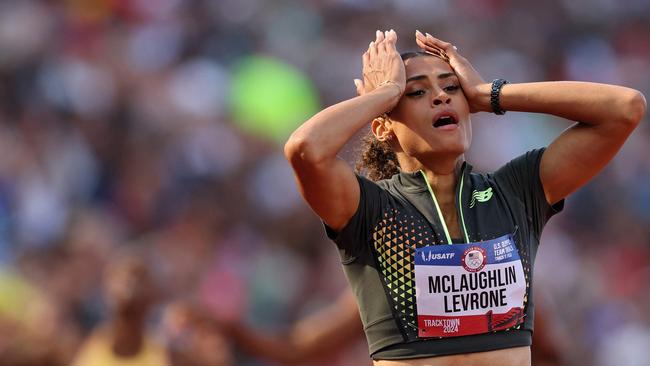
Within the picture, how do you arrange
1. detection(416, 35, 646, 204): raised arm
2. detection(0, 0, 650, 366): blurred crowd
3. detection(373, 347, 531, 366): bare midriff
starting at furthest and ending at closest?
detection(0, 0, 650, 366): blurred crowd
detection(416, 35, 646, 204): raised arm
detection(373, 347, 531, 366): bare midriff

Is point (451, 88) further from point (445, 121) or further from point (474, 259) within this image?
point (474, 259)

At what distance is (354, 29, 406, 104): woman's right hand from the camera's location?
3.84 meters

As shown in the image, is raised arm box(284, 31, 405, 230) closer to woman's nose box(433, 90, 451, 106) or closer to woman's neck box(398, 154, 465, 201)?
woman's nose box(433, 90, 451, 106)

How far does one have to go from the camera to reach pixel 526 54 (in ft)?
35.8

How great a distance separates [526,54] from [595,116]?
23.9 feet

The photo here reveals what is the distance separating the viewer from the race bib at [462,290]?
3576mm

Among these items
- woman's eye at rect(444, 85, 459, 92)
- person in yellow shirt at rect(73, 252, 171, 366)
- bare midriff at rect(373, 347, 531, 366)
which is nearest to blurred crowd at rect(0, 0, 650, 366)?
person in yellow shirt at rect(73, 252, 171, 366)

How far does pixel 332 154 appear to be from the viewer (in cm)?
362

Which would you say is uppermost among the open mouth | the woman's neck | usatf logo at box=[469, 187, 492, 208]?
the open mouth

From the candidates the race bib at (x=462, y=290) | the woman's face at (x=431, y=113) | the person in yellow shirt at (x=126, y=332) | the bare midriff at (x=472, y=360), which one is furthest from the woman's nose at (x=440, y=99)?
the person in yellow shirt at (x=126, y=332)

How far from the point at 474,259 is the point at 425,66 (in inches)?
29.6

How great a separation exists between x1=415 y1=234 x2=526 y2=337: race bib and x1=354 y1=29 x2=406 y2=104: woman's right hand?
0.59 metres

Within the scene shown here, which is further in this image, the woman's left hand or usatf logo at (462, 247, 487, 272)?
the woman's left hand

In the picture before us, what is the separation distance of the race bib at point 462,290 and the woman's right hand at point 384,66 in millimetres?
593
